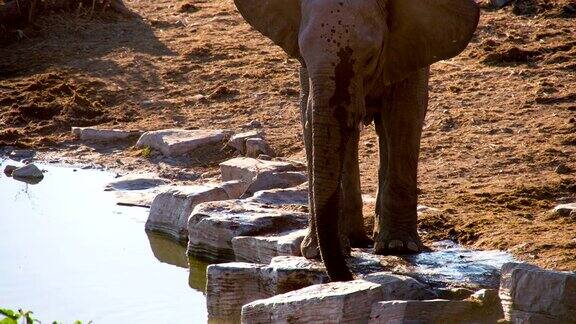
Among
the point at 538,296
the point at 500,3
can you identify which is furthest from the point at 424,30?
the point at 500,3

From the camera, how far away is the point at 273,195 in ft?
29.6

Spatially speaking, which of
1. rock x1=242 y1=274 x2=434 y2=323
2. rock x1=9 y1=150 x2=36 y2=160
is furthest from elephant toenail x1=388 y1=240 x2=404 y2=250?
rock x1=9 y1=150 x2=36 y2=160

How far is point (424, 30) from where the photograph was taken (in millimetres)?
7066

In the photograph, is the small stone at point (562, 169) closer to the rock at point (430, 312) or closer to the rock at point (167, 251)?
the rock at point (167, 251)

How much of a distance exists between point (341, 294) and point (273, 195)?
2.97 meters

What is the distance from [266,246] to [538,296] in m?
2.45

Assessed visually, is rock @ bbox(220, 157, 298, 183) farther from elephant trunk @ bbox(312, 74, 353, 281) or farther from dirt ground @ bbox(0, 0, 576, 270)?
elephant trunk @ bbox(312, 74, 353, 281)

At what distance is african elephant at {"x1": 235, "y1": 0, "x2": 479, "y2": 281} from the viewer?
6.27 meters

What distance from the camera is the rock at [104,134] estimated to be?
475 inches

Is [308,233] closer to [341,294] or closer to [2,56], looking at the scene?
[341,294]

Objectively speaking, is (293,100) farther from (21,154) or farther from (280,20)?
(280,20)

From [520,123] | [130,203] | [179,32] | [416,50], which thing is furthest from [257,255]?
[179,32]

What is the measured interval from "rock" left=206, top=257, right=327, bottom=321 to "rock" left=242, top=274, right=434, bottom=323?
0.49m

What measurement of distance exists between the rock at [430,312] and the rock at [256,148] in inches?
186
